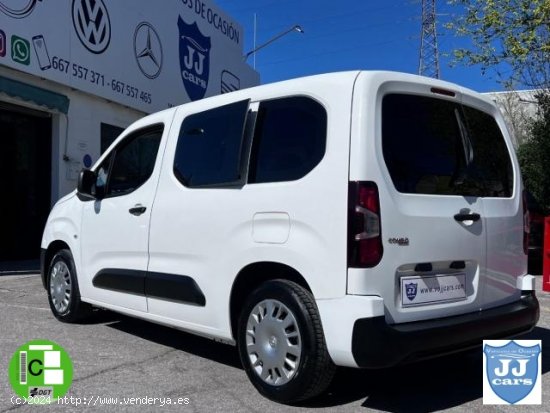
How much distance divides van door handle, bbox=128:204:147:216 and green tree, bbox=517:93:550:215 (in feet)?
33.4

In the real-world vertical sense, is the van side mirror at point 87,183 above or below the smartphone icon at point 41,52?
below

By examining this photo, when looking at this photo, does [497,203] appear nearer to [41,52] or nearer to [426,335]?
[426,335]

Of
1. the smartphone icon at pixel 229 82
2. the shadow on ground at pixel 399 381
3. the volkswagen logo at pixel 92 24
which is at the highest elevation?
the smartphone icon at pixel 229 82

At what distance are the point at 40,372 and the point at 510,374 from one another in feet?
10.5

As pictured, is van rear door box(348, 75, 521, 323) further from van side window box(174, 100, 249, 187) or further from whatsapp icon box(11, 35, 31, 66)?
whatsapp icon box(11, 35, 31, 66)

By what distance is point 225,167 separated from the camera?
13.3ft

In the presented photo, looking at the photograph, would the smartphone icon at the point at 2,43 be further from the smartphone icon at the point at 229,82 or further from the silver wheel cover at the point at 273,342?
the smartphone icon at the point at 229,82

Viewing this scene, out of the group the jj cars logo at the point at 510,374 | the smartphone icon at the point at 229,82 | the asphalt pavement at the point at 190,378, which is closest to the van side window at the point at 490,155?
the jj cars logo at the point at 510,374

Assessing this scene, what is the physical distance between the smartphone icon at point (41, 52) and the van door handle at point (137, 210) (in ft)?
21.9

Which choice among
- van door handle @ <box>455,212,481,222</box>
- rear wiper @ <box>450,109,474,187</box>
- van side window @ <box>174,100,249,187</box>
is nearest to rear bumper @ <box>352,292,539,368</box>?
van door handle @ <box>455,212,481,222</box>

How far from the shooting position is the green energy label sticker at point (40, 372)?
3.76 meters

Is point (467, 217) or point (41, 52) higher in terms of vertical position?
point (41, 52)

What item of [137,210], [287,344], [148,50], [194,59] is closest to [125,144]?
[137,210]

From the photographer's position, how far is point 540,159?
13102 mm
